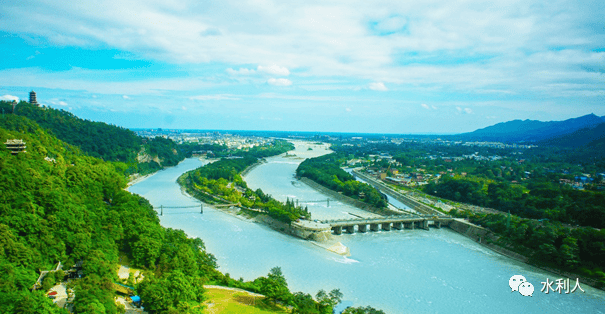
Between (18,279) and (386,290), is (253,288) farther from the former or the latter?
(18,279)

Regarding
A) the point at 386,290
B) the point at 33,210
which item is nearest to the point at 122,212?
the point at 33,210

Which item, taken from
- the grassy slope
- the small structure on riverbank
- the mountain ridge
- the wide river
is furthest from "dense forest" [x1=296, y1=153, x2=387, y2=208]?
the mountain ridge

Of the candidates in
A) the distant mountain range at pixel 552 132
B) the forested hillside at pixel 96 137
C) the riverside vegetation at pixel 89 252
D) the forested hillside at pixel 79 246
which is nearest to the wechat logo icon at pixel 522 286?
the riverside vegetation at pixel 89 252

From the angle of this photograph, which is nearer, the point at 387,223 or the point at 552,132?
the point at 387,223

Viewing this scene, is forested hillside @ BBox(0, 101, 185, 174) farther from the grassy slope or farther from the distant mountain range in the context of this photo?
the distant mountain range

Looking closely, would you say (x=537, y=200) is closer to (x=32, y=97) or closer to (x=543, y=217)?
(x=543, y=217)

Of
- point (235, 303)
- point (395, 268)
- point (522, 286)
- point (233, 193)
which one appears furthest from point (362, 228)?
point (235, 303)
